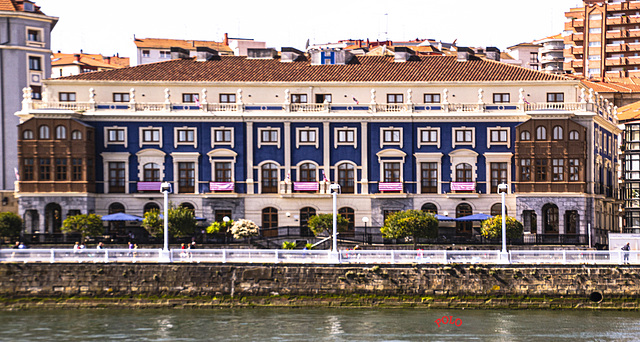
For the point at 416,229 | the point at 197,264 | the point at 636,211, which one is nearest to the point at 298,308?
the point at 197,264

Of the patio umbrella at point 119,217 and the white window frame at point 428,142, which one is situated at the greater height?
the white window frame at point 428,142

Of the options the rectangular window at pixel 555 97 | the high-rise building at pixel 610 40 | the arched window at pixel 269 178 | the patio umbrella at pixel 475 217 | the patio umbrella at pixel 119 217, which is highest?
the high-rise building at pixel 610 40

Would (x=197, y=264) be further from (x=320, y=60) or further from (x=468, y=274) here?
(x=320, y=60)

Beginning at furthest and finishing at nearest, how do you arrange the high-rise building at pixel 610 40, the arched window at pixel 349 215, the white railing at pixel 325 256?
1. the high-rise building at pixel 610 40
2. the arched window at pixel 349 215
3. the white railing at pixel 325 256

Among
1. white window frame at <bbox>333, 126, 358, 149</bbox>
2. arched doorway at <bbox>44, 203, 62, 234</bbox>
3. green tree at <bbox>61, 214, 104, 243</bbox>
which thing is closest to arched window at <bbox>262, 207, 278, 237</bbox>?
white window frame at <bbox>333, 126, 358, 149</bbox>

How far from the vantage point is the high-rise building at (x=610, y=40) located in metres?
155

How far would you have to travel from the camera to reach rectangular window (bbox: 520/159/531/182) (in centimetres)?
9175

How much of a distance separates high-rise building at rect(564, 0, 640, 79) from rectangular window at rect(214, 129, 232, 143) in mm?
71110

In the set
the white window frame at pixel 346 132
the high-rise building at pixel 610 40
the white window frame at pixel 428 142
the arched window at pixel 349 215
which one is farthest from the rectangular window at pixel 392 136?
the high-rise building at pixel 610 40

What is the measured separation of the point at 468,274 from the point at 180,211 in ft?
84.7

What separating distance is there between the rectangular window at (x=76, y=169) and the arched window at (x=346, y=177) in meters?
18.6

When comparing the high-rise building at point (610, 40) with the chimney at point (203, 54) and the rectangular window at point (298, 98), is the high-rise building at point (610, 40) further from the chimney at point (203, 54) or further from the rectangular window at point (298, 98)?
the rectangular window at point (298, 98)

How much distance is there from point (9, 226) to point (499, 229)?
32.6 meters

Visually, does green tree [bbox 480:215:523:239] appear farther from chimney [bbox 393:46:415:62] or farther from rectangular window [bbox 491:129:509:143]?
chimney [bbox 393:46:415:62]
